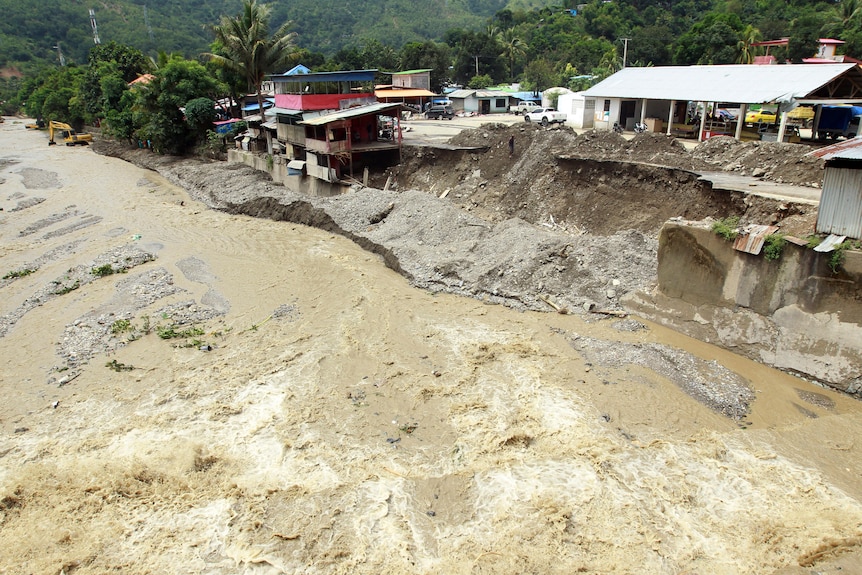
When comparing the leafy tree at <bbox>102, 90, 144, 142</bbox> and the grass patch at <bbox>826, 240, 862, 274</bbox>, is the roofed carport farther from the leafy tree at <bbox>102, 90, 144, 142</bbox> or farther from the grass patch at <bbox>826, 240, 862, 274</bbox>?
the leafy tree at <bbox>102, 90, 144, 142</bbox>

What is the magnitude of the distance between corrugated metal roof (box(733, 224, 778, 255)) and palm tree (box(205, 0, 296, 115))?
3465cm

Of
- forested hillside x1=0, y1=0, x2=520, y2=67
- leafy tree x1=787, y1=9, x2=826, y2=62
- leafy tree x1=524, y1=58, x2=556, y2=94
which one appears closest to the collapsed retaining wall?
leafy tree x1=787, y1=9, x2=826, y2=62

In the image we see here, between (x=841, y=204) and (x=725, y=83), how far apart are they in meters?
24.4

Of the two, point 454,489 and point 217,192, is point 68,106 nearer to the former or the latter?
point 217,192

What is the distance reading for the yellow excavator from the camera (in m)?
59.9

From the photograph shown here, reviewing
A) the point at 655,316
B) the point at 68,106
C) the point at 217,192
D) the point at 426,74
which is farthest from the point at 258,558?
the point at 68,106

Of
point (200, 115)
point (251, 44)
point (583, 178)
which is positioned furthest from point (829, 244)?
point (200, 115)

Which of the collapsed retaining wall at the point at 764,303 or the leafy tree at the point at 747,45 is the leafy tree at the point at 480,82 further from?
the collapsed retaining wall at the point at 764,303

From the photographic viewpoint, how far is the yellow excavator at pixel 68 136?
59906mm

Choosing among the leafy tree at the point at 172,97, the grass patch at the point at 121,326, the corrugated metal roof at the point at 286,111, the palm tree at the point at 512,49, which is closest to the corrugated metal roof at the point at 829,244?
the grass patch at the point at 121,326

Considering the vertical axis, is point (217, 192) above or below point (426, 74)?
below

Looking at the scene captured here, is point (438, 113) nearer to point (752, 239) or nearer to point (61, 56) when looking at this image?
point (752, 239)

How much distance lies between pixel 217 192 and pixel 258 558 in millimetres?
30265

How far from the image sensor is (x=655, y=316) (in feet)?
57.0
